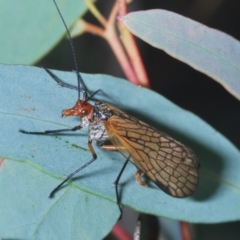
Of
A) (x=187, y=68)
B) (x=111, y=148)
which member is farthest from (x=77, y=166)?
(x=187, y=68)

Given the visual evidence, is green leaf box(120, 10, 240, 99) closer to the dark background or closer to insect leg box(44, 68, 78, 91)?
insect leg box(44, 68, 78, 91)

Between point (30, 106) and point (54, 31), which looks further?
point (54, 31)

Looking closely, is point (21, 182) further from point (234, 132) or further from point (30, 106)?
point (234, 132)

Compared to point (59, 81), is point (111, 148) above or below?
below

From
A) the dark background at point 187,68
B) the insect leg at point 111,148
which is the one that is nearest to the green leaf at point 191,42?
the insect leg at point 111,148

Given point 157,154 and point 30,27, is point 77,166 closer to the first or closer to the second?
point 157,154

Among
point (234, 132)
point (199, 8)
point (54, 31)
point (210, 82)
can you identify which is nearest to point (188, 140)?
point (54, 31)
